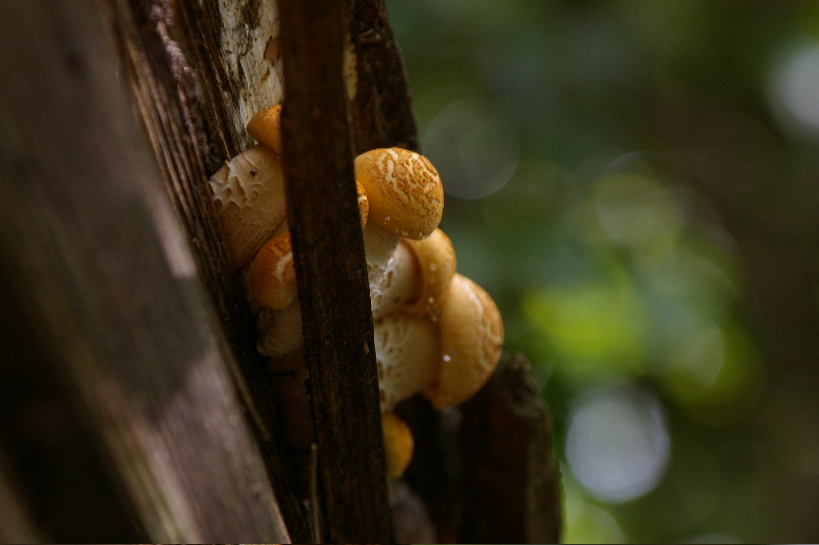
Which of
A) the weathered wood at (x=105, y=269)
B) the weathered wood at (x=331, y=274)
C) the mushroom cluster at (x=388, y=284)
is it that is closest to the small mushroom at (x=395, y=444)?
the mushroom cluster at (x=388, y=284)

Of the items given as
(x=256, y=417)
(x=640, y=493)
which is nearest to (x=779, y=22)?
(x=640, y=493)

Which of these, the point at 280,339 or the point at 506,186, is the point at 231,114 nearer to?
the point at 280,339

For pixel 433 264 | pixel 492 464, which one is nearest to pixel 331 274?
pixel 433 264

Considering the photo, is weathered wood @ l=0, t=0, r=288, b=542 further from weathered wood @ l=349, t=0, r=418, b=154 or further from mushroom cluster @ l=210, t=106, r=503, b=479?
weathered wood @ l=349, t=0, r=418, b=154

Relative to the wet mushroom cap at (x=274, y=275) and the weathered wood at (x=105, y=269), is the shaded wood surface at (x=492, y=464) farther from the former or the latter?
the weathered wood at (x=105, y=269)

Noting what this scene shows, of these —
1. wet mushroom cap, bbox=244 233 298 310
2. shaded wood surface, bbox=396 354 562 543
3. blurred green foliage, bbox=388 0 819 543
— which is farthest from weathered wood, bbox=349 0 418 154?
blurred green foliage, bbox=388 0 819 543

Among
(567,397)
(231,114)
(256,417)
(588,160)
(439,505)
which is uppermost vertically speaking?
(231,114)
